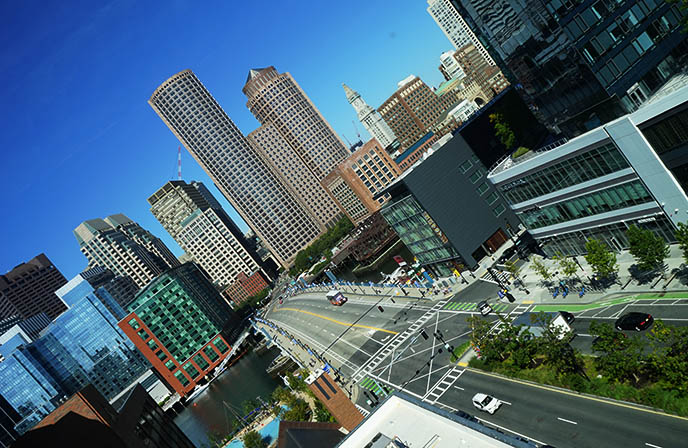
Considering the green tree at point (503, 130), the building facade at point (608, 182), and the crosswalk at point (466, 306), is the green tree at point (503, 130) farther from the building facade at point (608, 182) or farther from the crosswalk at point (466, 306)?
the crosswalk at point (466, 306)

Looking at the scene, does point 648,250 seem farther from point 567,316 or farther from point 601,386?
point 601,386

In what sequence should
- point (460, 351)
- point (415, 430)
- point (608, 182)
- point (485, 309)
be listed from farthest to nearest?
point (485, 309) < point (460, 351) < point (608, 182) < point (415, 430)

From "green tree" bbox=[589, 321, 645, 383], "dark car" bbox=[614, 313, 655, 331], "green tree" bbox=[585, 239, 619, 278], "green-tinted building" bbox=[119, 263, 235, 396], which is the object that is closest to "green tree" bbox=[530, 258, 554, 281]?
"green tree" bbox=[585, 239, 619, 278]

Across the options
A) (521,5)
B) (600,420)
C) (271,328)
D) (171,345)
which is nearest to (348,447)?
(600,420)

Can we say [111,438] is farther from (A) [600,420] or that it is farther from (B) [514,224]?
(B) [514,224]

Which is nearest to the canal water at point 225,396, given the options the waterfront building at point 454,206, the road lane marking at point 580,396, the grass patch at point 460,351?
the waterfront building at point 454,206

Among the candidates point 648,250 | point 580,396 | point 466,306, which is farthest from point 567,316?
point 466,306
